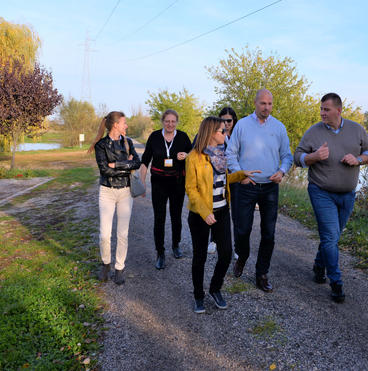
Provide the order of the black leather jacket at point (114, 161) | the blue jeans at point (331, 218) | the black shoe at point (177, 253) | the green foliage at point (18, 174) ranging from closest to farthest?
the blue jeans at point (331, 218) < the black leather jacket at point (114, 161) < the black shoe at point (177, 253) < the green foliage at point (18, 174)

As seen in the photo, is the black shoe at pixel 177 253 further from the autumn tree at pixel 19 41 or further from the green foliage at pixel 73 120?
the green foliage at pixel 73 120

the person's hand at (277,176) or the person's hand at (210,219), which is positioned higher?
the person's hand at (277,176)

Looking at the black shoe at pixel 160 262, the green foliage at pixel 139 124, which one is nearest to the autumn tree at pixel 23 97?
the black shoe at pixel 160 262

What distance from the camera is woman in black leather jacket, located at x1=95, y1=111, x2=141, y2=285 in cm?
392

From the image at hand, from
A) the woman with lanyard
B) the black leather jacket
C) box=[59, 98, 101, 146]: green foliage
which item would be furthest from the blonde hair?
box=[59, 98, 101, 146]: green foliage

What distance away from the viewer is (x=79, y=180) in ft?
45.9

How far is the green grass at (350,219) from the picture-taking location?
205 inches

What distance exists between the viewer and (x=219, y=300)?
3453mm

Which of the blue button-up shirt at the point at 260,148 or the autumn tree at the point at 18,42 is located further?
the autumn tree at the point at 18,42

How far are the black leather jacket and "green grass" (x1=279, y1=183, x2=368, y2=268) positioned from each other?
3.54 meters

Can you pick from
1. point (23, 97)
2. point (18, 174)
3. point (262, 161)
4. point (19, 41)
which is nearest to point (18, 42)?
point (19, 41)

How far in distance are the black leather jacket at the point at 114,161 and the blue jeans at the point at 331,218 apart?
7.34 feet

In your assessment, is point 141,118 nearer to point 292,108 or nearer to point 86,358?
point 292,108

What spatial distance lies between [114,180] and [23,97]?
1415 centimetres
